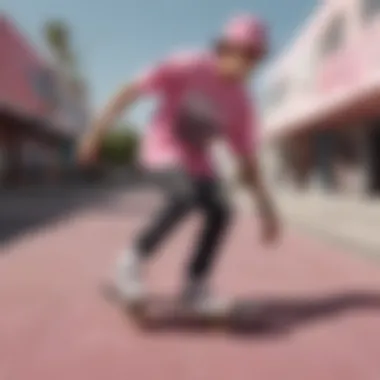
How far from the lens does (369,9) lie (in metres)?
17.5

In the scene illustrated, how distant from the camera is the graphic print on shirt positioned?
3.43 m

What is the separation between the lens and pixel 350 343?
3184mm

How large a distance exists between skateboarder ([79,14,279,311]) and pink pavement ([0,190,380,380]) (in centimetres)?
36

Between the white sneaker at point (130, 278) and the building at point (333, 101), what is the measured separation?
1110 cm

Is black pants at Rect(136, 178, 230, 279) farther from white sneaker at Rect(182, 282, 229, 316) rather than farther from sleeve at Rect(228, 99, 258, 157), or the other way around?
sleeve at Rect(228, 99, 258, 157)

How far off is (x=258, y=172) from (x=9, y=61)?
49.6ft

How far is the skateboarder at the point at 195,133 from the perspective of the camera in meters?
3.37

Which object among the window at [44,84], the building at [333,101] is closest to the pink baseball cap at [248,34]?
the building at [333,101]

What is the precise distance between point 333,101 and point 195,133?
1506cm

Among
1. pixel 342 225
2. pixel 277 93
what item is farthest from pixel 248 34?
pixel 277 93

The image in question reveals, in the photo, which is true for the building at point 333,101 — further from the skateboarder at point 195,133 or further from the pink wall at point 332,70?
the skateboarder at point 195,133

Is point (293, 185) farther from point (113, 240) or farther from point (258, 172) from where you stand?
point (258, 172)

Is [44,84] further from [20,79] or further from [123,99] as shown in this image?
[123,99]

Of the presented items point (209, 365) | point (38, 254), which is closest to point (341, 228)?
point (38, 254)
